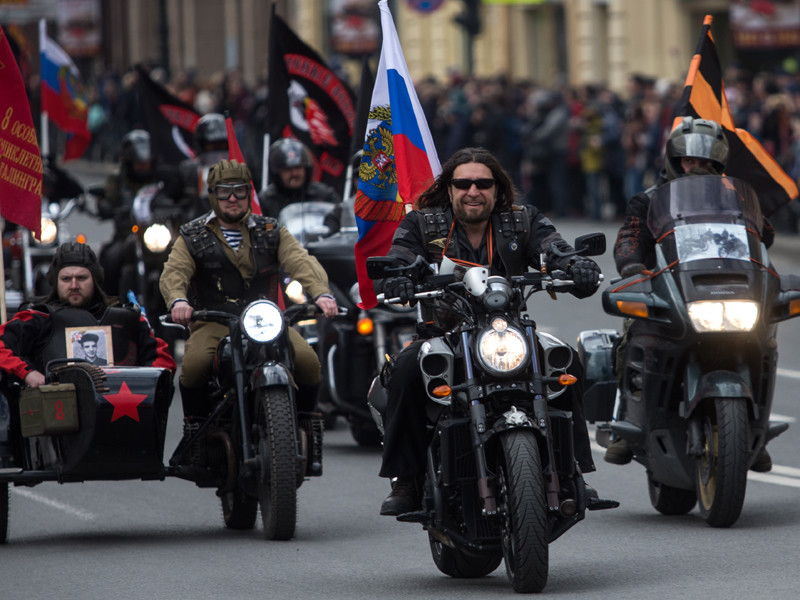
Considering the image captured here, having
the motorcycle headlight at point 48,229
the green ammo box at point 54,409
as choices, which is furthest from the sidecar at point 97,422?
the motorcycle headlight at point 48,229

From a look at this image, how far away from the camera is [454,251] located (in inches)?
316

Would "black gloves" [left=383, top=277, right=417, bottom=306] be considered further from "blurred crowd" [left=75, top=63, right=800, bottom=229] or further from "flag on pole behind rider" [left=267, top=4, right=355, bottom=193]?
"blurred crowd" [left=75, top=63, right=800, bottom=229]

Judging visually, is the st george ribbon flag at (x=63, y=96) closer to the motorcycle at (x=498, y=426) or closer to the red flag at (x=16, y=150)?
the red flag at (x=16, y=150)

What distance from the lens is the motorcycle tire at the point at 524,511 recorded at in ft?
23.7

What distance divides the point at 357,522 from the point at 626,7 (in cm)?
3010

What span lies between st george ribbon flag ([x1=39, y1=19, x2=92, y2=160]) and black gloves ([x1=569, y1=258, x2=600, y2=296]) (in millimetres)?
10982

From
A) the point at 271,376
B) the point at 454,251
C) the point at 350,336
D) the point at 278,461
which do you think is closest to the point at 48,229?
the point at 350,336

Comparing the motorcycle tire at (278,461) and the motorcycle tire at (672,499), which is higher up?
the motorcycle tire at (278,461)

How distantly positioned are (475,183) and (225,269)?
7.95 feet

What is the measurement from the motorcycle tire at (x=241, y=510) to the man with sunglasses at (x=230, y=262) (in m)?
0.41

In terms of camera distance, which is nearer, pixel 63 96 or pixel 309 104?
pixel 309 104

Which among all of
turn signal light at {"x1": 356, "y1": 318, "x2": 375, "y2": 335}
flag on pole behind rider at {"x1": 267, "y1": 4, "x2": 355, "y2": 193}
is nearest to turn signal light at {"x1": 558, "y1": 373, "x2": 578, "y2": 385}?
turn signal light at {"x1": 356, "y1": 318, "x2": 375, "y2": 335}

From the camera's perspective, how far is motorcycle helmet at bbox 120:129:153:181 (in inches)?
674

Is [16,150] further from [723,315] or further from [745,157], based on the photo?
[723,315]
